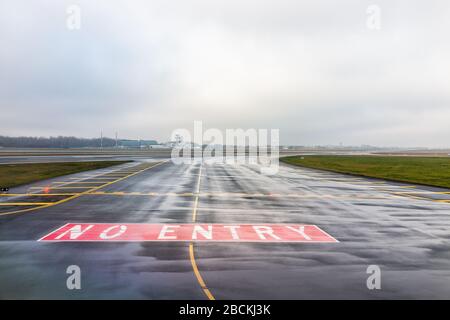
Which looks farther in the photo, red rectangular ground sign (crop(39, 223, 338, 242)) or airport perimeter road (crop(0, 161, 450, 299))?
red rectangular ground sign (crop(39, 223, 338, 242))

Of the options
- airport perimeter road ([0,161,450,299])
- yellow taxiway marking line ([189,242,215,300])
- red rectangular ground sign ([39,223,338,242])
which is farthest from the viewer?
red rectangular ground sign ([39,223,338,242])

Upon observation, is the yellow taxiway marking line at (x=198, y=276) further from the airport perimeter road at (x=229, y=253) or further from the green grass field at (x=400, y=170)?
the green grass field at (x=400, y=170)

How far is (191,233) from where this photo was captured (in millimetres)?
15133

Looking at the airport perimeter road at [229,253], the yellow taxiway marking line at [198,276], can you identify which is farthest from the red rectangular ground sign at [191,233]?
the yellow taxiway marking line at [198,276]

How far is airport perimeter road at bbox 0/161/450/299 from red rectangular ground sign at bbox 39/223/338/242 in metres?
0.52

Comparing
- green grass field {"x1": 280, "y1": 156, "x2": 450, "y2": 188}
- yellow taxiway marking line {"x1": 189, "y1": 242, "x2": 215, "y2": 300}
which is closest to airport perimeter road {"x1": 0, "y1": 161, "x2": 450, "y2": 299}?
yellow taxiway marking line {"x1": 189, "y1": 242, "x2": 215, "y2": 300}

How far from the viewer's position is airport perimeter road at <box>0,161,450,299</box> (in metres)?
9.33

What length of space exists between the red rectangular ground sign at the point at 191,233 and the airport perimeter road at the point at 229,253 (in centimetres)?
52

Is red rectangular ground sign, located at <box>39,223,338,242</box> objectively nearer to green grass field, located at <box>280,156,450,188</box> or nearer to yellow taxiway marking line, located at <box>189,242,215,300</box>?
yellow taxiway marking line, located at <box>189,242,215,300</box>

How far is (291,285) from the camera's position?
961 cm

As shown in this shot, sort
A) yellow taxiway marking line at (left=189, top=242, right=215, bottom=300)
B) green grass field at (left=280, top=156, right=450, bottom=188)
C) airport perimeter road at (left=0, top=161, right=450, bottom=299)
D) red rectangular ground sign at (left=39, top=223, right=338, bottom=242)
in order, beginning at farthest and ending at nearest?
1. green grass field at (left=280, top=156, right=450, bottom=188)
2. red rectangular ground sign at (left=39, top=223, right=338, bottom=242)
3. airport perimeter road at (left=0, top=161, right=450, bottom=299)
4. yellow taxiway marking line at (left=189, top=242, right=215, bottom=300)

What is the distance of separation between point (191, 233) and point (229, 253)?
314 centimetres

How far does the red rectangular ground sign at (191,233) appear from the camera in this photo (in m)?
14.3
